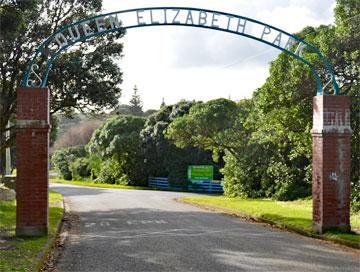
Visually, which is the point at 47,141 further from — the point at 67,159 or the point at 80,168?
the point at 67,159

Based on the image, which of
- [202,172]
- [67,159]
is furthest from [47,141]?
[67,159]

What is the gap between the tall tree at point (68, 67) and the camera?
21.0 meters

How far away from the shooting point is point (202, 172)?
42.8 metres

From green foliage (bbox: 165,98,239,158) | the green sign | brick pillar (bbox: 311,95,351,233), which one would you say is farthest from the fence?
brick pillar (bbox: 311,95,351,233)

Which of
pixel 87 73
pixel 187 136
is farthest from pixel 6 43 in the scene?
pixel 187 136

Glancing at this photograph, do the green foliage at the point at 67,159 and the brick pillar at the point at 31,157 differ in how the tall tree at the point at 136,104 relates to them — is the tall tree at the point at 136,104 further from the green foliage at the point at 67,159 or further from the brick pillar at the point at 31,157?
the brick pillar at the point at 31,157

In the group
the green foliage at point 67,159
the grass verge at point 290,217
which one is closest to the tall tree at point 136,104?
the green foliage at point 67,159

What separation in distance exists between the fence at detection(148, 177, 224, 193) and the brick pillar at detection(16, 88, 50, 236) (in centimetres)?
3033

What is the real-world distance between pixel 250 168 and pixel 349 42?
12785mm

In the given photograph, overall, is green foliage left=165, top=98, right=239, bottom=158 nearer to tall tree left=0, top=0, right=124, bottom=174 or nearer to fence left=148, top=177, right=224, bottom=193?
fence left=148, top=177, right=224, bottom=193

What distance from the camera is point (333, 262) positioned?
393 inches

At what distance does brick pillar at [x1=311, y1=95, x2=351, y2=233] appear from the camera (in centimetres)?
1309

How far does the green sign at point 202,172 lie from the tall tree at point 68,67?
20314 mm

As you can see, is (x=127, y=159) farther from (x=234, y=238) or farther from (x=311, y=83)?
(x=234, y=238)
